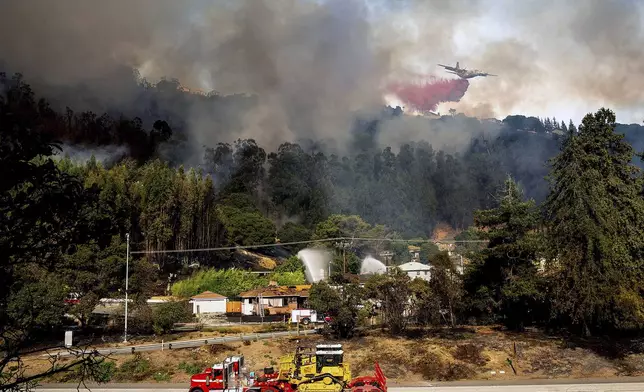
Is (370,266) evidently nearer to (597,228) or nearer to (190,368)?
(597,228)

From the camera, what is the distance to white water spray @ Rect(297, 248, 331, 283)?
85.1 m

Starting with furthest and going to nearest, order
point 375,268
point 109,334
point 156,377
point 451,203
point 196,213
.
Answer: point 451,203, point 375,268, point 196,213, point 109,334, point 156,377

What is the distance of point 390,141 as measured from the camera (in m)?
194

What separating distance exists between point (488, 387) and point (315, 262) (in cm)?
6122

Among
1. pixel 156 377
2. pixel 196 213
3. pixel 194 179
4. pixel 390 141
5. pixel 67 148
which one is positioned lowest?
pixel 156 377

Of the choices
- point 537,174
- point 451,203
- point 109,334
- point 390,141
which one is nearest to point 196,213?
point 109,334

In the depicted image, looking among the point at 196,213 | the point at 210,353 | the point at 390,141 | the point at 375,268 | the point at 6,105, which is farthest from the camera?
the point at 390,141

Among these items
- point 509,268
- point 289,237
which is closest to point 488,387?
point 509,268

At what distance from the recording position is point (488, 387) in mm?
29406

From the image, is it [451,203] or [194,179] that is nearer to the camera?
[194,179]

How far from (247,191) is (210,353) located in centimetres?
9380

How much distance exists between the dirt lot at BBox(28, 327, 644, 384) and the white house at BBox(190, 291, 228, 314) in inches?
816

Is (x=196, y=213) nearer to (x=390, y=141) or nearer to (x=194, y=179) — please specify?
(x=194, y=179)

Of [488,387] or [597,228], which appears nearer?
[488,387]
